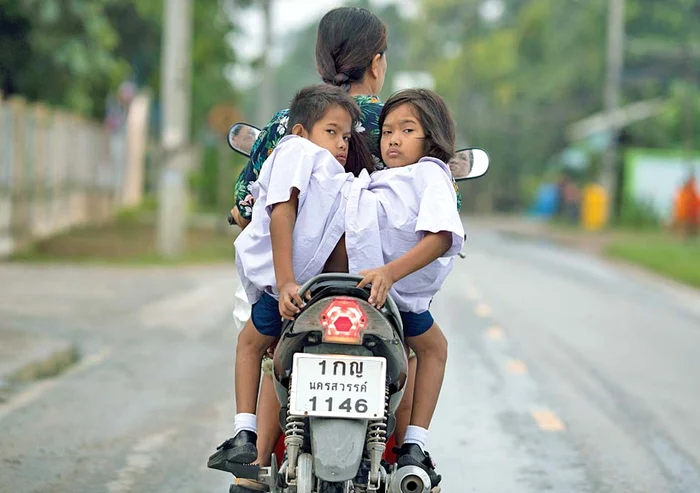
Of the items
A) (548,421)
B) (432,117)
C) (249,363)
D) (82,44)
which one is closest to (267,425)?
(249,363)

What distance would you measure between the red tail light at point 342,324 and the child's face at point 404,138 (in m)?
0.72

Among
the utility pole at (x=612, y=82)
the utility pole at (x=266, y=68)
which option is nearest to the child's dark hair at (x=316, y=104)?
the utility pole at (x=266, y=68)

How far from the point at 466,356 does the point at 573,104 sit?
1771 inches

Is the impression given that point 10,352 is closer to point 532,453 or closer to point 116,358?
point 116,358

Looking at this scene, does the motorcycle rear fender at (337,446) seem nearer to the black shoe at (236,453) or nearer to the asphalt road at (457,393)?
the black shoe at (236,453)

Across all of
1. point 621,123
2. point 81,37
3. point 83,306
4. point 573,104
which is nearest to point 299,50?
point 573,104

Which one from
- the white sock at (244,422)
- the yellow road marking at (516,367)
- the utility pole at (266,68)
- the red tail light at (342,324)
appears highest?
the utility pole at (266,68)

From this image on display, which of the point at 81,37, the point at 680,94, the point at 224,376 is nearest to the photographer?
the point at 224,376

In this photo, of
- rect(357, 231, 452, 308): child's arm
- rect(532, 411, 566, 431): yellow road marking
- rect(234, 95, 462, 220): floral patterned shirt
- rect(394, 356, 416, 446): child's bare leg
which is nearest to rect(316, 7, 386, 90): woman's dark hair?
rect(234, 95, 462, 220): floral patterned shirt

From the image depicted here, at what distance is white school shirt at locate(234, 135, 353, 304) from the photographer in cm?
487

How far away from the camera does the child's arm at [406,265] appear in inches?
185

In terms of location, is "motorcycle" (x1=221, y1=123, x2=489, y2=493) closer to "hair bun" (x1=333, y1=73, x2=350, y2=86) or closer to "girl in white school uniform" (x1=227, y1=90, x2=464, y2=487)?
"girl in white school uniform" (x1=227, y1=90, x2=464, y2=487)

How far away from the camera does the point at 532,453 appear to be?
7.53 meters

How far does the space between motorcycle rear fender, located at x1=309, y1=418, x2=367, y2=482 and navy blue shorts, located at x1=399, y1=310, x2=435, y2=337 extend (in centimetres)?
56
